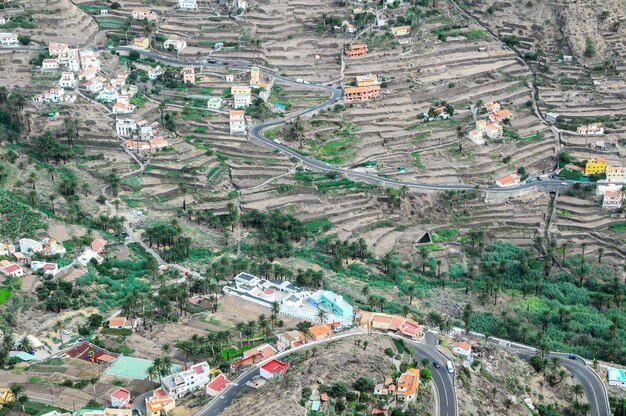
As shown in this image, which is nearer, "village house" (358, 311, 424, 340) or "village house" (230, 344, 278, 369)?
"village house" (230, 344, 278, 369)

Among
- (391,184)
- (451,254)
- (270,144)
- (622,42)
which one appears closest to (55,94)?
(270,144)

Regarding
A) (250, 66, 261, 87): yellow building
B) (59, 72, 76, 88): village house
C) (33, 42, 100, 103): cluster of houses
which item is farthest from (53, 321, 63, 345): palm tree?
(250, 66, 261, 87): yellow building

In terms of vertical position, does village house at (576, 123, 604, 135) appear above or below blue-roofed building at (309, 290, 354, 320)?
above

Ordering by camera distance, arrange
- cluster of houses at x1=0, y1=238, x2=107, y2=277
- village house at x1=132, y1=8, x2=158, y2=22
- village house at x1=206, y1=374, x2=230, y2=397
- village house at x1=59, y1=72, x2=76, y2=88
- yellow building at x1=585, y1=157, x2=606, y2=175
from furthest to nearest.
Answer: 1. village house at x1=132, y1=8, x2=158, y2=22
2. village house at x1=59, y1=72, x2=76, y2=88
3. yellow building at x1=585, y1=157, x2=606, y2=175
4. cluster of houses at x1=0, y1=238, x2=107, y2=277
5. village house at x1=206, y1=374, x2=230, y2=397

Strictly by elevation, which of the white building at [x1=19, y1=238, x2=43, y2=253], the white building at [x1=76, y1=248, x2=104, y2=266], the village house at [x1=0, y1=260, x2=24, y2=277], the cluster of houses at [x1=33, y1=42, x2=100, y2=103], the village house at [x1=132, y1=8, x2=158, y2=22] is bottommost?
the white building at [x1=76, y1=248, x2=104, y2=266]

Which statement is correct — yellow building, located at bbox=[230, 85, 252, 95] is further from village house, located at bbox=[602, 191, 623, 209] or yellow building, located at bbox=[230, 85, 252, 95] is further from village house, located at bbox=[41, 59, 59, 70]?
village house, located at bbox=[602, 191, 623, 209]

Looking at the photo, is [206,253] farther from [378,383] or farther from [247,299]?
[378,383]

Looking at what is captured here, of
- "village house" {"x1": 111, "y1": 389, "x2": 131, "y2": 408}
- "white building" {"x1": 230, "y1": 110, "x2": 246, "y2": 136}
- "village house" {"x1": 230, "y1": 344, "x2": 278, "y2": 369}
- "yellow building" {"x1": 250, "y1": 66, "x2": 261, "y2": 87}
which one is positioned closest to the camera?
"village house" {"x1": 111, "y1": 389, "x2": 131, "y2": 408}
